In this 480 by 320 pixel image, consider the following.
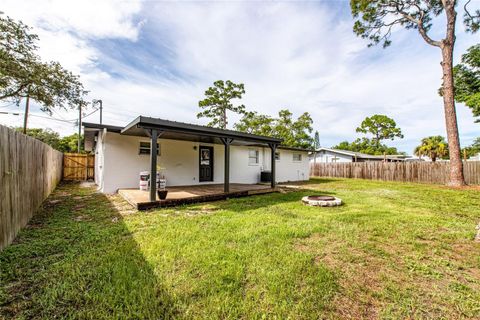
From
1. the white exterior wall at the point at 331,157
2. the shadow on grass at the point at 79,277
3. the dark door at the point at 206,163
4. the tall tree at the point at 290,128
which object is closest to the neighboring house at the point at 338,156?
the white exterior wall at the point at 331,157

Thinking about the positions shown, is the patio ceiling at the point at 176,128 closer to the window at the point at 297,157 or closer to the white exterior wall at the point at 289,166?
the white exterior wall at the point at 289,166

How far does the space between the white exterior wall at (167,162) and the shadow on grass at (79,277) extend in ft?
14.2

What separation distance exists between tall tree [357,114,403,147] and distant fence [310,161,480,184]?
21.6m

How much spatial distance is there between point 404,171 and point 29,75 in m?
23.9

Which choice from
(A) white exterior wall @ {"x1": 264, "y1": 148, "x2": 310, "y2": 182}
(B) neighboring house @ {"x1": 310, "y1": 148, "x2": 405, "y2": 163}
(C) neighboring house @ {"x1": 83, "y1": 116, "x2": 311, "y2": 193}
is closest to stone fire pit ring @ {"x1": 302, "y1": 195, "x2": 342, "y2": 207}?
(C) neighboring house @ {"x1": 83, "y1": 116, "x2": 311, "y2": 193}

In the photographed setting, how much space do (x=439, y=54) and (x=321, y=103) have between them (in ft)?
25.9

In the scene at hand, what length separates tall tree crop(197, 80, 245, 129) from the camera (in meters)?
19.7

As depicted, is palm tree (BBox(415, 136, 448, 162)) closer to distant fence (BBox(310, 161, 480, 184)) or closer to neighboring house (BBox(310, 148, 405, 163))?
neighboring house (BBox(310, 148, 405, 163))

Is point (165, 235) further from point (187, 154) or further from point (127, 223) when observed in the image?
point (187, 154)

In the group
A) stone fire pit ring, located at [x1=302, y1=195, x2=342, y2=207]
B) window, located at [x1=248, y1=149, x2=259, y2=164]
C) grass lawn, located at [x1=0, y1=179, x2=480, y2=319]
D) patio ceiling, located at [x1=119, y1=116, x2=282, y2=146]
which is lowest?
grass lawn, located at [x1=0, y1=179, x2=480, y2=319]

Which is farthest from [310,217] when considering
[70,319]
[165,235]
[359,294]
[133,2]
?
[133,2]

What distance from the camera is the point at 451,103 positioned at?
1098 cm

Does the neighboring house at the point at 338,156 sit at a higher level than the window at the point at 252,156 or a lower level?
higher

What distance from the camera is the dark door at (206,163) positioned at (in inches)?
408
